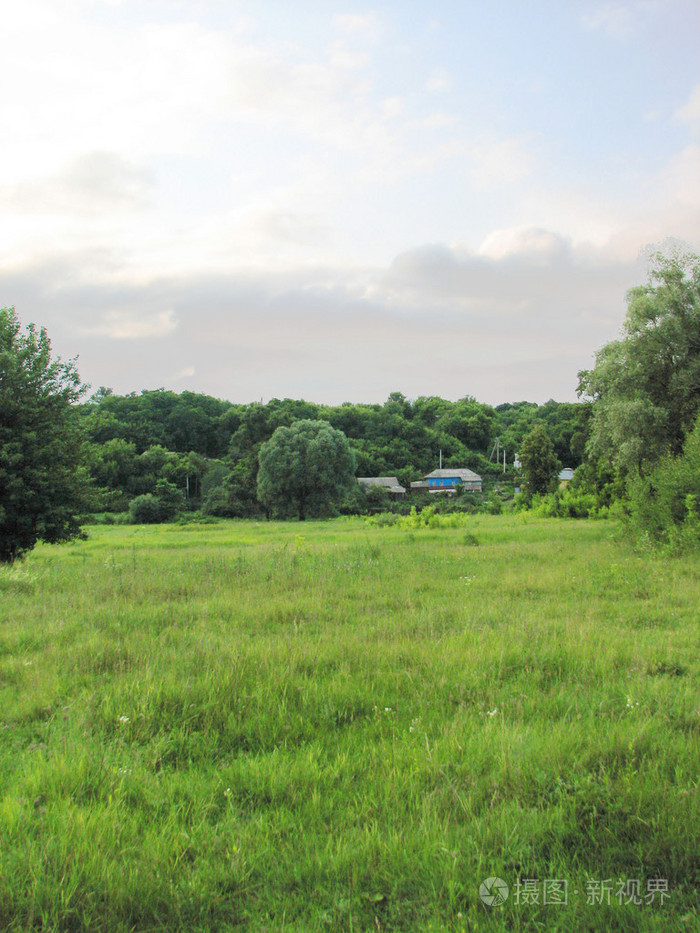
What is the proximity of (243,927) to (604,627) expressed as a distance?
18.9ft

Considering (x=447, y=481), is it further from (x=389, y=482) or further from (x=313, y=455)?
(x=313, y=455)

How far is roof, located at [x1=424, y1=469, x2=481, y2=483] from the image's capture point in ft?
329

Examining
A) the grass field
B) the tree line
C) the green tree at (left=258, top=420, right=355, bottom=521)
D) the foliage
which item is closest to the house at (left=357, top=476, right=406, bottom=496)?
the tree line

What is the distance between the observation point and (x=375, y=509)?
7644cm

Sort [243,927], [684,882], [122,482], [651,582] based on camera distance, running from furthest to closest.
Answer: [122,482] → [651,582] → [684,882] → [243,927]

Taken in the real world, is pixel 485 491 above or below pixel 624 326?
below

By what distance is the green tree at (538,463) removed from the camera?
195 feet

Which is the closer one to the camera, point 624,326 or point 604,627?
point 604,627

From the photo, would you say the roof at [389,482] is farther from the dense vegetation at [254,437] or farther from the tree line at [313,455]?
the tree line at [313,455]

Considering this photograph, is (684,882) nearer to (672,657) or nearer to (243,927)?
(243,927)

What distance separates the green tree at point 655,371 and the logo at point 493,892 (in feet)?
85.9

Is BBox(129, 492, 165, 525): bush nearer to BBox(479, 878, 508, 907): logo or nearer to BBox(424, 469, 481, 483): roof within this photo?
BBox(424, 469, 481, 483): roof

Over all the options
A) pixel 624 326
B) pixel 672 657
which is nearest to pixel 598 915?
pixel 672 657

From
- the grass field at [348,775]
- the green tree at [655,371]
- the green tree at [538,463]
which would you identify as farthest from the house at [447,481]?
the grass field at [348,775]
